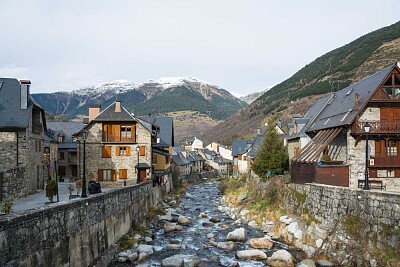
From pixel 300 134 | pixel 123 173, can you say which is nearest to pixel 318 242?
pixel 300 134

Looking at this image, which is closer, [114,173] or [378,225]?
[378,225]

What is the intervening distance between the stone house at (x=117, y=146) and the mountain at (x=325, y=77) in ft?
292

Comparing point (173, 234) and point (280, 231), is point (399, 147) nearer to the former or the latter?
point (280, 231)

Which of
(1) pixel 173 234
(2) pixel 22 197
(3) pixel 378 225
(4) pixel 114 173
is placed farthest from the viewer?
(4) pixel 114 173

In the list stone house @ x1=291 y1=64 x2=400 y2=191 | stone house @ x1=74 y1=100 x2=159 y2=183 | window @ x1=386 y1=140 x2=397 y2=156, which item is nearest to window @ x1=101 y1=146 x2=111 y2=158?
stone house @ x1=74 y1=100 x2=159 y2=183

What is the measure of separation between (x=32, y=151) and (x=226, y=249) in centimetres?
1845

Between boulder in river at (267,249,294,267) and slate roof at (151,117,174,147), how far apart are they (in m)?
39.7

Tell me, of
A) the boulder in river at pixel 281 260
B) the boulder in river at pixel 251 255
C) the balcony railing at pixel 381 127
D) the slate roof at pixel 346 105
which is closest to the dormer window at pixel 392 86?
the slate roof at pixel 346 105

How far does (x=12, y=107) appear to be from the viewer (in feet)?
104

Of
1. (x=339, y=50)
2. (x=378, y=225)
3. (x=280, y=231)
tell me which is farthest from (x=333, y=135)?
(x=339, y=50)

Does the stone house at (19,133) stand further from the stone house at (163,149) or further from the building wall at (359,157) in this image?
the building wall at (359,157)

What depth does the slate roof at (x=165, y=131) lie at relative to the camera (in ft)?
204

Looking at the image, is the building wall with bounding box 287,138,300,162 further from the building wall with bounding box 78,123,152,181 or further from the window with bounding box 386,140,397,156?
the building wall with bounding box 78,123,152,181

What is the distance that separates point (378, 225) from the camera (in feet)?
61.2
